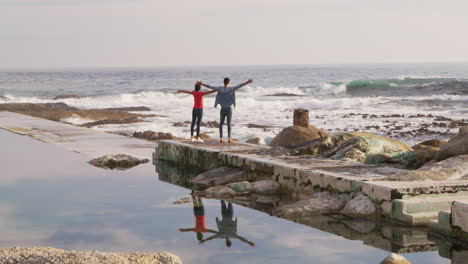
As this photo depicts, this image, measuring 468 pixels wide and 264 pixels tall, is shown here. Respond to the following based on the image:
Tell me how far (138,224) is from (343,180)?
9.26 feet

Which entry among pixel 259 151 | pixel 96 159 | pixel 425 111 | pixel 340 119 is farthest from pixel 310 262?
pixel 425 111

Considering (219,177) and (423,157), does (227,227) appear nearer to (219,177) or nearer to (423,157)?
(219,177)

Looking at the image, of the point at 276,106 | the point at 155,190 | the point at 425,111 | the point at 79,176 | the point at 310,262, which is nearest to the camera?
the point at 310,262

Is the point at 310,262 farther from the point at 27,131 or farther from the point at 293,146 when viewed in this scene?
the point at 27,131

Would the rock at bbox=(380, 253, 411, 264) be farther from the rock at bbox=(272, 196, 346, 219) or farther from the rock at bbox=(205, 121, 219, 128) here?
the rock at bbox=(205, 121, 219, 128)

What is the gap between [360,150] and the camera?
12.5m

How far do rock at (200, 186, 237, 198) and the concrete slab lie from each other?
4.96 m

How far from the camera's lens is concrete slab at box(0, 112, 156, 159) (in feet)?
54.5

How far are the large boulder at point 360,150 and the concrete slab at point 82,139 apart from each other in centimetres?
447

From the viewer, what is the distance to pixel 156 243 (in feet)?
25.9

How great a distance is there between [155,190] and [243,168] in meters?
1.61

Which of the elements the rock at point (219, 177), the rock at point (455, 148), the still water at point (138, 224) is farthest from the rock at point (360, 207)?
the rock at point (219, 177)

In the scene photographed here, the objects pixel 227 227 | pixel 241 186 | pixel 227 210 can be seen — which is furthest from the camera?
pixel 241 186

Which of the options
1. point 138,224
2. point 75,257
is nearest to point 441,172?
point 138,224
